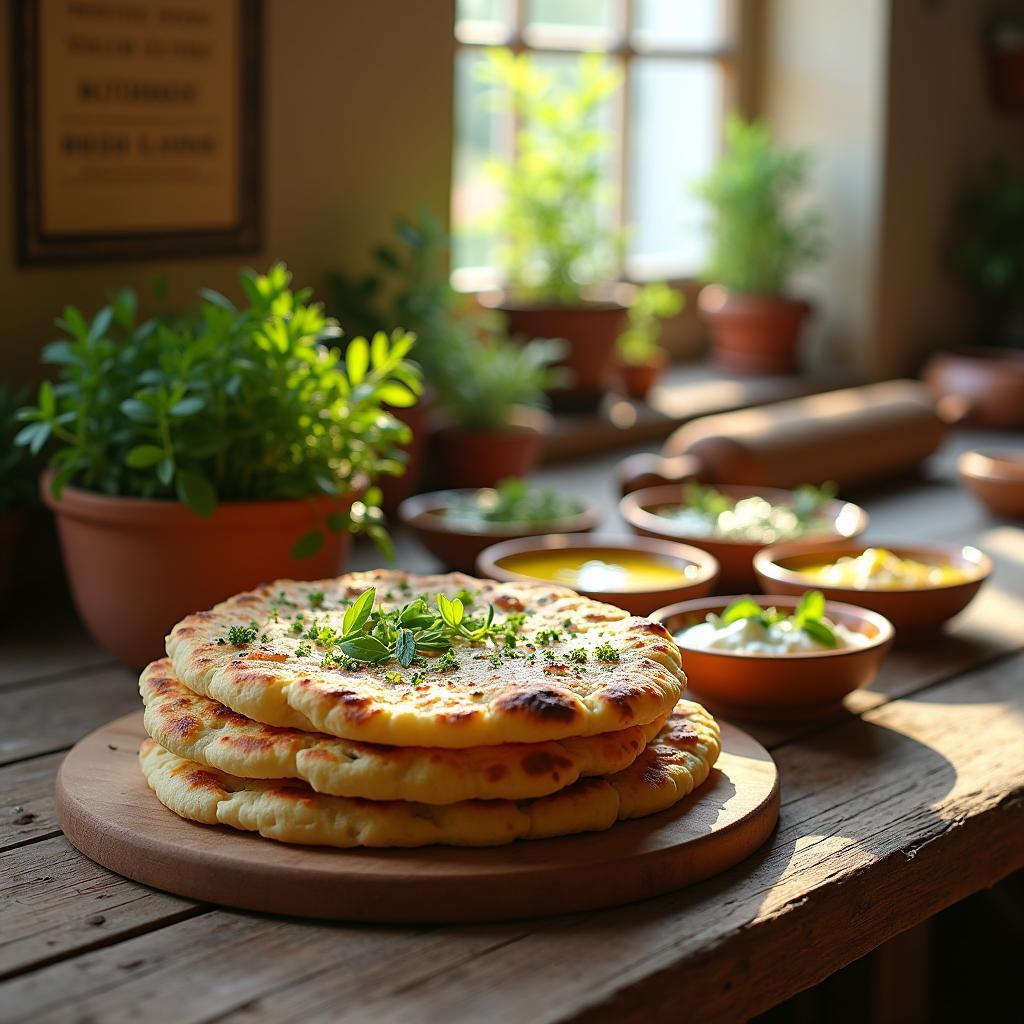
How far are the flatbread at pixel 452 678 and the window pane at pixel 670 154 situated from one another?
2.55 meters

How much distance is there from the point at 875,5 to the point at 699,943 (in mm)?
3126

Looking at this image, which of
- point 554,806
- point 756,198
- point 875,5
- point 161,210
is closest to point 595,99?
point 756,198

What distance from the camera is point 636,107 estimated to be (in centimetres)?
375

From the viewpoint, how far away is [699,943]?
42.0 inches

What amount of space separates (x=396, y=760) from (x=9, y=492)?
995 mm

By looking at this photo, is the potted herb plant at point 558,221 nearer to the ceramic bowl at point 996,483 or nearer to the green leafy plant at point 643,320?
the green leafy plant at point 643,320

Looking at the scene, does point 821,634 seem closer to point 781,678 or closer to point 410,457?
point 781,678

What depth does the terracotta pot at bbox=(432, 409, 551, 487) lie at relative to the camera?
2.60 metres

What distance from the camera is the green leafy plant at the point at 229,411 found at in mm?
1588

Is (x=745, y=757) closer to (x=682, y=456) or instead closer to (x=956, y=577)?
(x=956, y=577)

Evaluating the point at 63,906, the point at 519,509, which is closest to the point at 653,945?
the point at 63,906

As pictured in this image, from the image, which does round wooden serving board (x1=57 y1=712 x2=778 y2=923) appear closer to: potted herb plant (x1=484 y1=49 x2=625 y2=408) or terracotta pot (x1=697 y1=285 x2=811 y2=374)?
potted herb plant (x1=484 y1=49 x2=625 y2=408)

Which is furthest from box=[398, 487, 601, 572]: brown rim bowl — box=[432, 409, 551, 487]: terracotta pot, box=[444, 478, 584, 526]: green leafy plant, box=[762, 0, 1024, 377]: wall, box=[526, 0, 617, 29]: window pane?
box=[762, 0, 1024, 377]: wall

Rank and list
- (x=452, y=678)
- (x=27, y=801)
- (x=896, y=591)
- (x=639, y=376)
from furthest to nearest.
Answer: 1. (x=639, y=376)
2. (x=896, y=591)
3. (x=27, y=801)
4. (x=452, y=678)
